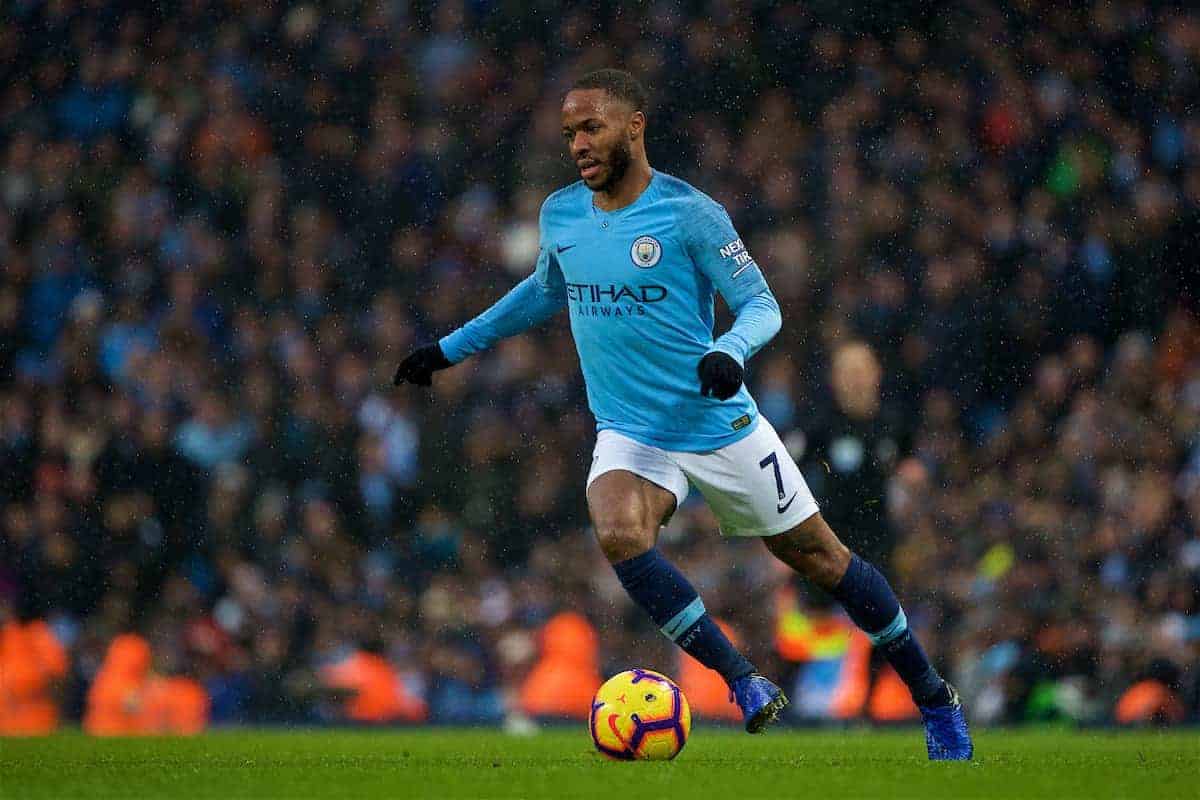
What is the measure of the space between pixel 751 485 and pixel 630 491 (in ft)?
1.23

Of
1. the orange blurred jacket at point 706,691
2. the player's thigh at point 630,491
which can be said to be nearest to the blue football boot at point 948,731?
the player's thigh at point 630,491

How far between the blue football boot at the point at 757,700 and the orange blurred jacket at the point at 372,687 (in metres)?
4.88

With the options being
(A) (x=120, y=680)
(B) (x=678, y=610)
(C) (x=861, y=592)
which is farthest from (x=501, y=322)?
(A) (x=120, y=680)

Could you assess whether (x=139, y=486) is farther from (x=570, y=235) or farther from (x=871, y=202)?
(x=570, y=235)

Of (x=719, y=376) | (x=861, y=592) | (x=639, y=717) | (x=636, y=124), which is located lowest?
(x=639, y=717)

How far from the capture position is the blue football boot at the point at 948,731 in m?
5.70

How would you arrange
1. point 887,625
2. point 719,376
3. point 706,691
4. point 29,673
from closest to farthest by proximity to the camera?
point 719,376 → point 887,625 → point 706,691 → point 29,673

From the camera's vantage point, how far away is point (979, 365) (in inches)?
418

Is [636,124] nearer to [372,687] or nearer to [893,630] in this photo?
[893,630]

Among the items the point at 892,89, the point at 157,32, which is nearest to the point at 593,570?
the point at 892,89

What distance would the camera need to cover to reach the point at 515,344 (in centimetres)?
1162

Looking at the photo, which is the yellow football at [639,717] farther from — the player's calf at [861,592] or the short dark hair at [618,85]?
the short dark hair at [618,85]

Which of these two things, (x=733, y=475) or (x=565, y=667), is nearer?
(x=733, y=475)

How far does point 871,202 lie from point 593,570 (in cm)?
307
